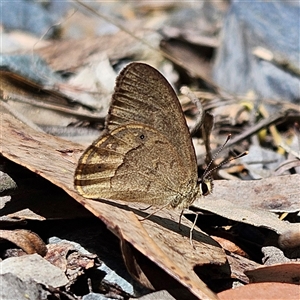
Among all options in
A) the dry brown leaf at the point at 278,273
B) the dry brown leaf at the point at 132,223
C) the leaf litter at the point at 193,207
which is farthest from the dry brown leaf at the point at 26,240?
the dry brown leaf at the point at 278,273

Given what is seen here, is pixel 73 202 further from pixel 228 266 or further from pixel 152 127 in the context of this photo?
pixel 228 266

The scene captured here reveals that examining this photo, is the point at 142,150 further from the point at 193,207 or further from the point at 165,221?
the point at 193,207

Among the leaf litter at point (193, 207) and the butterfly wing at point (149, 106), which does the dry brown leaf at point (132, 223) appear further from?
the butterfly wing at point (149, 106)

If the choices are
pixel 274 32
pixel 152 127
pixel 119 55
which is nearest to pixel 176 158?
pixel 152 127

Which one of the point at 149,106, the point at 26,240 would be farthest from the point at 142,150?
the point at 26,240

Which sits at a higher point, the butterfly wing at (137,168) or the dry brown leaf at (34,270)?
the butterfly wing at (137,168)
